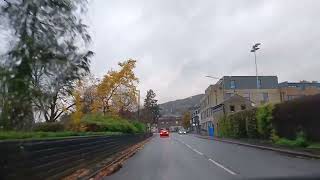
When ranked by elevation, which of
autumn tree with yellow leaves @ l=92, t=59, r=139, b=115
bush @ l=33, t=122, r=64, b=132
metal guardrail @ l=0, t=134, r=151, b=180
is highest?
autumn tree with yellow leaves @ l=92, t=59, r=139, b=115

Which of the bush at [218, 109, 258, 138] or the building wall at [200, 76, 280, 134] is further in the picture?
the building wall at [200, 76, 280, 134]

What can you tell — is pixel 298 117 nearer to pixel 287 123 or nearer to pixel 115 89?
pixel 287 123

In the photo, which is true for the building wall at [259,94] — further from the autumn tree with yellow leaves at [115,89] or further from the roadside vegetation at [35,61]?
the roadside vegetation at [35,61]

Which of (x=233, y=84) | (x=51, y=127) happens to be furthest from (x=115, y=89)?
(x=233, y=84)

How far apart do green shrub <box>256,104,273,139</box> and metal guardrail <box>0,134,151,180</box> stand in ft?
67.9

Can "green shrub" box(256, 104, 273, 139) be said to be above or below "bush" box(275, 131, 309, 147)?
above

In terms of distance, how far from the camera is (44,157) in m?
13.4

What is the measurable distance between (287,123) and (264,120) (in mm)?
5401

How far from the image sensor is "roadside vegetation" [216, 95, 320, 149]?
3078 centimetres

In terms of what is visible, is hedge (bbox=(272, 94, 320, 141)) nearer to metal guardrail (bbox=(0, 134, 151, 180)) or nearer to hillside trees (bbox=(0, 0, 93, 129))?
metal guardrail (bbox=(0, 134, 151, 180))

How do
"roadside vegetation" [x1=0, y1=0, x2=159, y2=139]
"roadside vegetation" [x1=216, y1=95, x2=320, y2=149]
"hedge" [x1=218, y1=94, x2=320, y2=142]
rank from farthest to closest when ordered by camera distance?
"roadside vegetation" [x1=216, y1=95, x2=320, y2=149]
"hedge" [x1=218, y1=94, x2=320, y2=142]
"roadside vegetation" [x1=0, y1=0, x2=159, y2=139]

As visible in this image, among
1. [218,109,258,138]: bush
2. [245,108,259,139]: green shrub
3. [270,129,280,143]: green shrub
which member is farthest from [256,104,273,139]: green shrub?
[218,109,258,138]: bush

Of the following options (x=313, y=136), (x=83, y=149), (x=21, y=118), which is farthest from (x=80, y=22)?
(x=313, y=136)

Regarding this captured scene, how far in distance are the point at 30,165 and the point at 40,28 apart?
13.0ft
